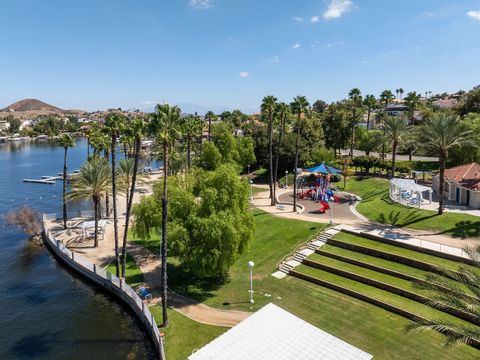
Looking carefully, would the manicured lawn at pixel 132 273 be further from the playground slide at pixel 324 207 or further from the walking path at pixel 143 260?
the playground slide at pixel 324 207

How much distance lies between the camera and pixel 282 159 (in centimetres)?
6619

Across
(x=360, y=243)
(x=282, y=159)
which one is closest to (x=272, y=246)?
(x=360, y=243)

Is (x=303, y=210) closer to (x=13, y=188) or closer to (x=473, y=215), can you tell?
(x=473, y=215)

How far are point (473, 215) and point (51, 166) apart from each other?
117701 millimetres

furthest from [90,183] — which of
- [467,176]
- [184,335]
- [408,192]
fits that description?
[467,176]

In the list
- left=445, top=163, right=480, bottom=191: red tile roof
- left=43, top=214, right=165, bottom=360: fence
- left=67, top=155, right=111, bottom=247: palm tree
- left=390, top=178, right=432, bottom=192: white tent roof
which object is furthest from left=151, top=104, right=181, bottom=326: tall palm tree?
left=445, top=163, right=480, bottom=191: red tile roof

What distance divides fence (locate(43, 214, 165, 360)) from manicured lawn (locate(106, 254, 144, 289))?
1283mm

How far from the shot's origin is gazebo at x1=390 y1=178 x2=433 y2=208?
3944cm

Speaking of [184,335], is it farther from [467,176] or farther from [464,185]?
[467,176]

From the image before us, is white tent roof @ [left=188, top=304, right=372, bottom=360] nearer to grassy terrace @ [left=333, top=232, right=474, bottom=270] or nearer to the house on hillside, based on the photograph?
grassy terrace @ [left=333, top=232, right=474, bottom=270]

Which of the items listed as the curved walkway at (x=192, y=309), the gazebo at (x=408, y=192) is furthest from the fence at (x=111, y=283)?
the gazebo at (x=408, y=192)

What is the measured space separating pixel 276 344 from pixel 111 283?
18.2m

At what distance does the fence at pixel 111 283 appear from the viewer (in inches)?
902

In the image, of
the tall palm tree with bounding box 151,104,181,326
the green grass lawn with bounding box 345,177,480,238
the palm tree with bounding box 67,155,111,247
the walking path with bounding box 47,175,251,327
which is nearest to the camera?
the tall palm tree with bounding box 151,104,181,326
